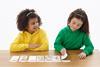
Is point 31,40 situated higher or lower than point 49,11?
lower

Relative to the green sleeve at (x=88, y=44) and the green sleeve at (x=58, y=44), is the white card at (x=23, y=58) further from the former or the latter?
the green sleeve at (x=88, y=44)

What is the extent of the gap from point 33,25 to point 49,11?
117 cm

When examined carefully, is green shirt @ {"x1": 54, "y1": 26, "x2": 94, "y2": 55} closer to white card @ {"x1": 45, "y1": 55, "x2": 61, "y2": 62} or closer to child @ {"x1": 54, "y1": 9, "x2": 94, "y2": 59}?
child @ {"x1": 54, "y1": 9, "x2": 94, "y2": 59}

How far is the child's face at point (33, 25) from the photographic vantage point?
247 centimetres

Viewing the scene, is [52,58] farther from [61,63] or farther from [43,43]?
[43,43]

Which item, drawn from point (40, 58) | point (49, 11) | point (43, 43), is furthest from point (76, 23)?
point (49, 11)

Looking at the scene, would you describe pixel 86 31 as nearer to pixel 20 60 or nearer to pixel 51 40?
pixel 20 60

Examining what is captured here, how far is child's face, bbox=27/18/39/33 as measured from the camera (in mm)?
2470

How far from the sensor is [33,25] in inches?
97.4

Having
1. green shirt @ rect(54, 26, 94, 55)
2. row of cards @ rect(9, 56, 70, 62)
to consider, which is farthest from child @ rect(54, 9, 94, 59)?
row of cards @ rect(9, 56, 70, 62)

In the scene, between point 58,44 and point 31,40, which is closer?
point 58,44

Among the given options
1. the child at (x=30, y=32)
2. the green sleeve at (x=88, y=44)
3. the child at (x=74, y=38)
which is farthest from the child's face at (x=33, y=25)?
the green sleeve at (x=88, y=44)

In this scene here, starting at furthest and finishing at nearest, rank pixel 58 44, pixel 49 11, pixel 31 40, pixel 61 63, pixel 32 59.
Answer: pixel 49 11 → pixel 31 40 → pixel 58 44 → pixel 32 59 → pixel 61 63

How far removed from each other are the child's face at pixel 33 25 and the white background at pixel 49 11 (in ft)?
3.61
